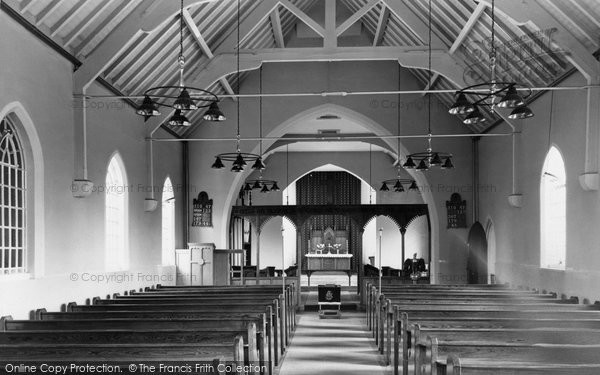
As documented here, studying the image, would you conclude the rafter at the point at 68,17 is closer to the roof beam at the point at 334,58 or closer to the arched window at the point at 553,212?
the roof beam at the point at 334,58

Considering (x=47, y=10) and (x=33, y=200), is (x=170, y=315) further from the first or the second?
(x=47, y=10)

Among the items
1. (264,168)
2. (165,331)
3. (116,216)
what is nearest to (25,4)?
(165,331)

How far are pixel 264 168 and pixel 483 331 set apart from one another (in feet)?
28.6

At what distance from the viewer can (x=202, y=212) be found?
57.7ft

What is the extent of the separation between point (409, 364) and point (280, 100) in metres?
11.4

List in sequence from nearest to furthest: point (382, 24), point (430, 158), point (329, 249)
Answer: point (430, 158) < point (382, 24) < point (329, 249)

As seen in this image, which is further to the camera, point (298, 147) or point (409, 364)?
point (298, 147)

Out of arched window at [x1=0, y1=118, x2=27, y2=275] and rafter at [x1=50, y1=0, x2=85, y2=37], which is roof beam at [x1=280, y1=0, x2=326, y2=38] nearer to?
rafter at [x1=50, y1=0, x2=85, y2=37]

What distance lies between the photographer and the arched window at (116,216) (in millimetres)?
12352

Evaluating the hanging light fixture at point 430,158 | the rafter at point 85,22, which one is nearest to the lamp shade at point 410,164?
the hanging light fixture at point 430,158

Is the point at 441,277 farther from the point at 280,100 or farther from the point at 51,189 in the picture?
the point at 51,189

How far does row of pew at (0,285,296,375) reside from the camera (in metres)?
4.95

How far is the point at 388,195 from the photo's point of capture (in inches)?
942

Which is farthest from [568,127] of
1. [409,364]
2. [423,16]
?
[409,364]
